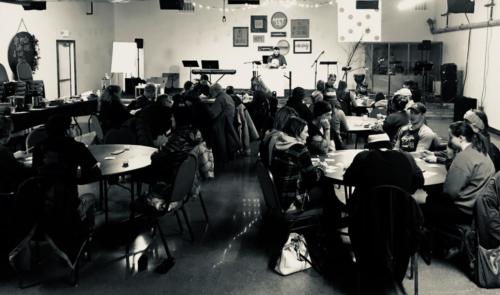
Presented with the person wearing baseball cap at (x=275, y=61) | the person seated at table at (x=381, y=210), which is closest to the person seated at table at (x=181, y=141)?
the person seated at table at (x=381, y=210)

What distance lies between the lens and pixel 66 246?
3.38 metres

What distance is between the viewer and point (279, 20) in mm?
16719

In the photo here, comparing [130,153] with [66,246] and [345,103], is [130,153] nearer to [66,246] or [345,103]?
[66,246]

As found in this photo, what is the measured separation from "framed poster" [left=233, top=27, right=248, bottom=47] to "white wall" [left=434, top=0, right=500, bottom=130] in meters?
6.30

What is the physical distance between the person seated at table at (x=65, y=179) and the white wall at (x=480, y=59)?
9536mm

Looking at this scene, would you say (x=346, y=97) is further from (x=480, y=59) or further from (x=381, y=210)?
(x=381, y=210)

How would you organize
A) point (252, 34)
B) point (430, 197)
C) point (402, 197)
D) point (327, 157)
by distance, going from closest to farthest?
point (402, 197) < point (430, 197) < point (327, 157) < point (252, 34)

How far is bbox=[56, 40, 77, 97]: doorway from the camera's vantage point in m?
13.1

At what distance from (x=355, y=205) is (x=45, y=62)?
10928 mm

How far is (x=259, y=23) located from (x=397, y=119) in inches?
457

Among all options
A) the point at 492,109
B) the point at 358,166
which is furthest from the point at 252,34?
the point at 358,166

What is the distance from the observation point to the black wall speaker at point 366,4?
9.56 m

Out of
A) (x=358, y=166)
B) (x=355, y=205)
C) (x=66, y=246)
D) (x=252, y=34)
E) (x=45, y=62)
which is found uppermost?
(x=252, y=34)

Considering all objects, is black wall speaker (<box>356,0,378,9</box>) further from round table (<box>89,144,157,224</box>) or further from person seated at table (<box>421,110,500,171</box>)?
round table (<box>89,144,157,224</box>)
